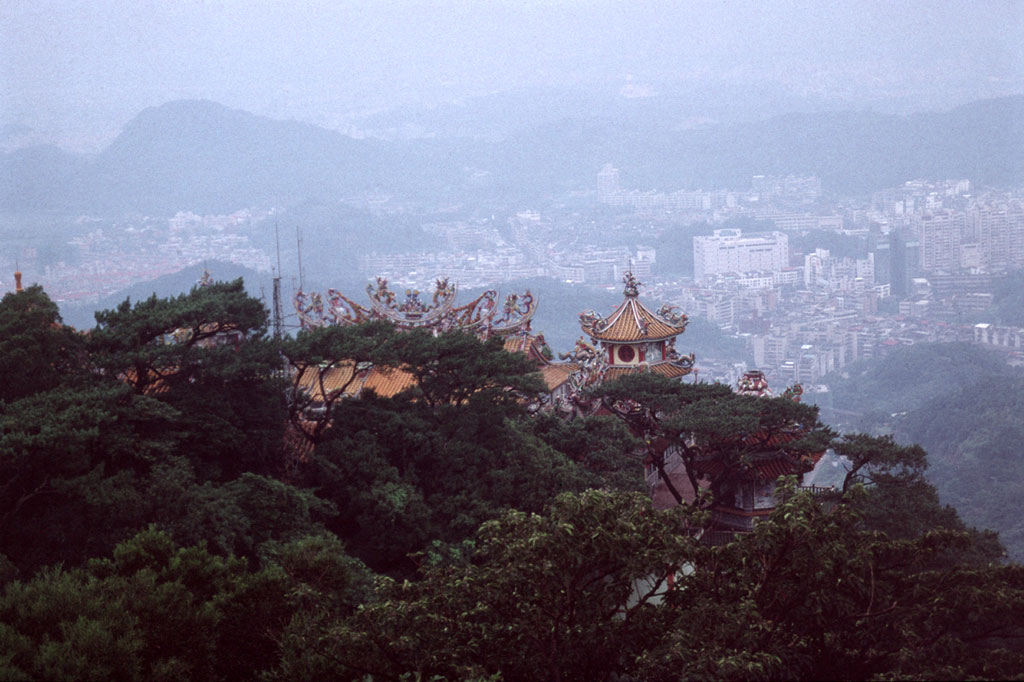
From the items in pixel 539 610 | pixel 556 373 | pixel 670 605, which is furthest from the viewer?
pixel 556 373

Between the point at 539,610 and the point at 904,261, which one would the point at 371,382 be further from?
the point at 904,261

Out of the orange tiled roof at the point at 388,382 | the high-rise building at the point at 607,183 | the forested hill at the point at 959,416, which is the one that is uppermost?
the high-rise building at the point at 607,183

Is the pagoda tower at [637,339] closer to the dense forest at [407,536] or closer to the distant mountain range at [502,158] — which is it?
the dense forest at [407,536]

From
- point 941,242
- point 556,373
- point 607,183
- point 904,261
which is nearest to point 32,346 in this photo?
point 556,373

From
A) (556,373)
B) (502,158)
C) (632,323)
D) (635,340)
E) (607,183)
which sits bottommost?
(556,373)

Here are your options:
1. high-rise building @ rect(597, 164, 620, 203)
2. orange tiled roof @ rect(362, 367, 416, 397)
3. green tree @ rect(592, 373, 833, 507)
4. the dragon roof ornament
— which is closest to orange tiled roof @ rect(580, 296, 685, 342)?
the dragon roof ornament

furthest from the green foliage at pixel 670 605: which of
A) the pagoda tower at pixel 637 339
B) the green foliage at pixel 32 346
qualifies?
the pagoda tower at pixel 637 339
